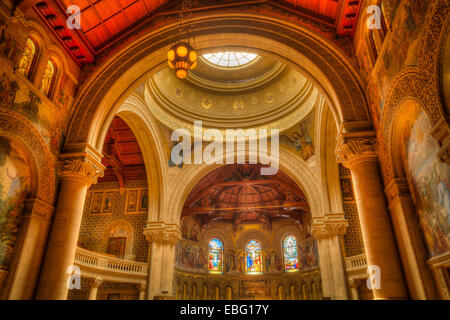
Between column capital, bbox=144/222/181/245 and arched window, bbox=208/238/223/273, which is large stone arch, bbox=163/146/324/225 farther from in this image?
arched window, bbox=208/238/223/273

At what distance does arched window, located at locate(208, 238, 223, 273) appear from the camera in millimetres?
24688

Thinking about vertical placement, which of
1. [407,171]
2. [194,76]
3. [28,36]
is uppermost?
[194,76]

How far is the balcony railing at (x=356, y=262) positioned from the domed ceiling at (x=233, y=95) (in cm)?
726

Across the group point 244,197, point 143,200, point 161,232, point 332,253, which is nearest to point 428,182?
point 332,253

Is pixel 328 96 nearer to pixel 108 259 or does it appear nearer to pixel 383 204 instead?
pixel 383 204

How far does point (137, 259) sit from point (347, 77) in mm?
13429

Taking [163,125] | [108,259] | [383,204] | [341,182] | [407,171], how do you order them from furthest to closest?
[163,125] → [341,182] → [108,259] → [383,204] → [407,171]

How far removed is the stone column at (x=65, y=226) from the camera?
23.2 feet

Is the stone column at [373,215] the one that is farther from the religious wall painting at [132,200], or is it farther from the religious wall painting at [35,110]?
the religious wall painting at [132,200]

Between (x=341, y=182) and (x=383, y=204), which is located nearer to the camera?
(x=383, y=204)

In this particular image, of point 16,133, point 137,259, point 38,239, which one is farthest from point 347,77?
point 137,259

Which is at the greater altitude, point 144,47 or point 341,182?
point 144,47

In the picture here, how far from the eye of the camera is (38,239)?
734 centimetres

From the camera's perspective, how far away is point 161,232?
15750 millimetres
